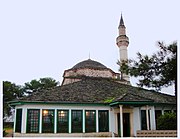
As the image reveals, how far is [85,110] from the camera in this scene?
10961 millimetres

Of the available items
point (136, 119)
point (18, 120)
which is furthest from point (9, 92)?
point (136, 119)

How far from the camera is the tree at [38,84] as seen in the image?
28.1 metres

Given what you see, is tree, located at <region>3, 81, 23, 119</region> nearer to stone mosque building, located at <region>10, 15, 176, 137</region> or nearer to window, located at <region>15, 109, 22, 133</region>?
stone mosque building, located at <region>10, 15, 176, 137</region>

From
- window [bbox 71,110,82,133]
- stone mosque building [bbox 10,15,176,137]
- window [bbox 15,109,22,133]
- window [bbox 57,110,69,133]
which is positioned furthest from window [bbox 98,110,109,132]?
window [bbox 15,109,22,133]

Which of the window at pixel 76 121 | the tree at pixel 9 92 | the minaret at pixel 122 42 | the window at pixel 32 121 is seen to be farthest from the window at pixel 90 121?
the tree at pixel 9 92

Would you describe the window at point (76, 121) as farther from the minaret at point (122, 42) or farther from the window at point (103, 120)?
the minaret at point (122, 42)

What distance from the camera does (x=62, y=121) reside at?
10.6m

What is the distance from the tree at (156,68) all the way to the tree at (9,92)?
1621cm

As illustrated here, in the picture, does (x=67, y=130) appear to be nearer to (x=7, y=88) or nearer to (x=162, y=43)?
(x=162, y=43)

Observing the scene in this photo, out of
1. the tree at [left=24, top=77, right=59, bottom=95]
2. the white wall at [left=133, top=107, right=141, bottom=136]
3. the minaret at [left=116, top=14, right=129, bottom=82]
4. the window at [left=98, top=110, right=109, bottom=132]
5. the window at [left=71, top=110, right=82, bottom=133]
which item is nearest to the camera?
the window at [left=71, top=110, right=82, bottom=133]

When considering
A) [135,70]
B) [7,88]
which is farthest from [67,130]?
[7,88]

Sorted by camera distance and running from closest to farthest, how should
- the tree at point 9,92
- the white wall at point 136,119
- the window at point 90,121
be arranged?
the window at point 90,121 < the white wall at point 136,119 < the tree at point 9,92

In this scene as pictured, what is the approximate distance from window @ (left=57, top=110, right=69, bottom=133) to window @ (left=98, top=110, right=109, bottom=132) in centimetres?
164

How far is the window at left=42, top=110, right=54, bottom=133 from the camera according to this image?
10.3 metres
